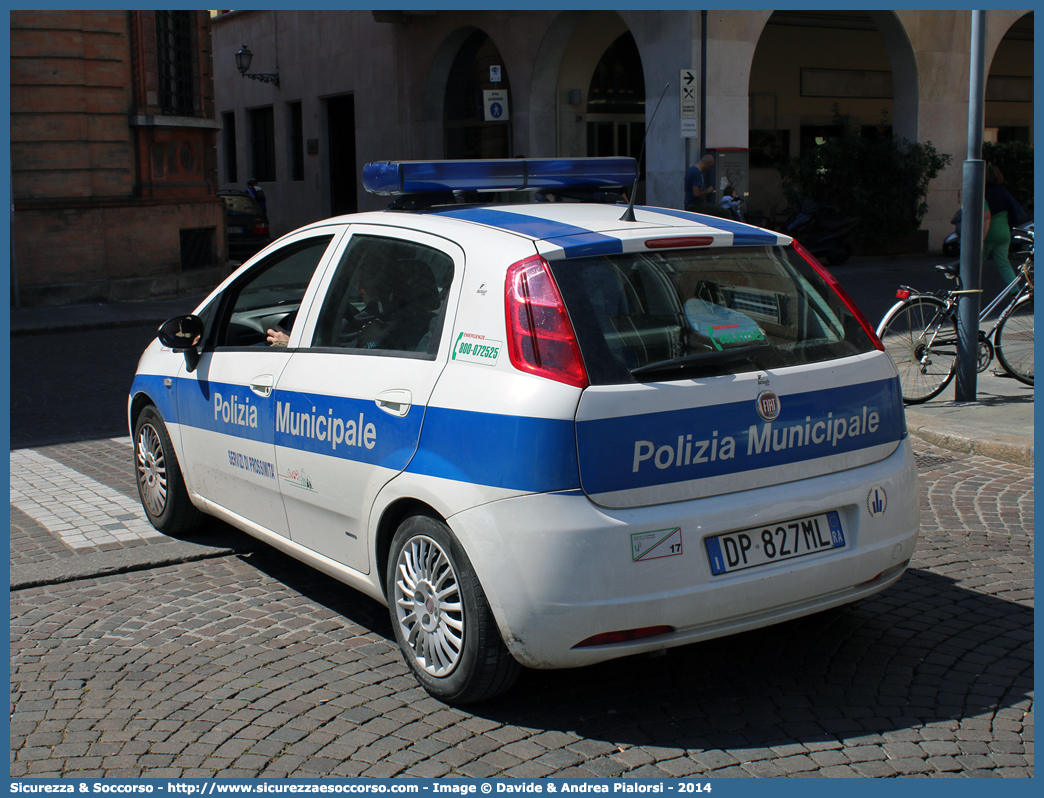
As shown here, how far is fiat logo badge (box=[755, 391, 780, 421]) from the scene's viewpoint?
3.53 m

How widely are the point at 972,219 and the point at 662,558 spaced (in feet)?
19.5

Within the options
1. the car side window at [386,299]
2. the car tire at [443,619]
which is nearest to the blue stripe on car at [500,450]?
the car tire at [443,619]

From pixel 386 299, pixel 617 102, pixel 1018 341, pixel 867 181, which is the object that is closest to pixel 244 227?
pixel 617 102

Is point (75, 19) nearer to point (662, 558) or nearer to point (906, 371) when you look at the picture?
point (906, 371)

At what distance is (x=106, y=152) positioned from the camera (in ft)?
58.0

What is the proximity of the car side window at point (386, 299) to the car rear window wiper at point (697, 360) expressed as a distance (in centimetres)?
75

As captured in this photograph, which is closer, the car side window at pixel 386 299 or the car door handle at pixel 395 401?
the car door handle at pixel 395 401

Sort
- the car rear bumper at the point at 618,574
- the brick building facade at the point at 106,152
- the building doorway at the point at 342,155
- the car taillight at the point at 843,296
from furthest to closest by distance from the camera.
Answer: the building doorway at the point at 342,155 → the brick building facade at the point at 106,152 → the car taillight at the point at 843,296 → the car rear bumper at the point at 618,574

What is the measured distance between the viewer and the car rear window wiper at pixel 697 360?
11.2 feet

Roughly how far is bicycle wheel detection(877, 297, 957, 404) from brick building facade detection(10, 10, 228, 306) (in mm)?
13328

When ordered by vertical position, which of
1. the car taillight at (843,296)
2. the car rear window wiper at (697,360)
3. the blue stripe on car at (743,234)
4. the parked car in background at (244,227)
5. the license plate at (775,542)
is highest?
the parked car in background at (244,227)

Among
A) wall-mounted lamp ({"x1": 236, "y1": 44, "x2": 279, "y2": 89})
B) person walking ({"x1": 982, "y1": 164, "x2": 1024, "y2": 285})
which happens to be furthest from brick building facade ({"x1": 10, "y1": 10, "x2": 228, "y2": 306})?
person walking ({"x1": 982, "y1": 164, "x2": 1024, "y2": 285})

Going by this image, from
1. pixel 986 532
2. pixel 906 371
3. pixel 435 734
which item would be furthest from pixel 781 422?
pixel 906 371

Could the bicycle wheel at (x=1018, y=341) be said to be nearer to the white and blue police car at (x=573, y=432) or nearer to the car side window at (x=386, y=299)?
the white and blue police car at (x=573, y=432)
